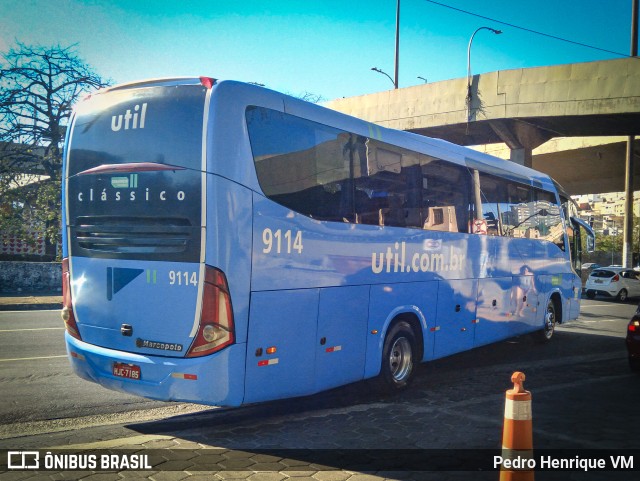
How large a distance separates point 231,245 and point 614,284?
26.6 m

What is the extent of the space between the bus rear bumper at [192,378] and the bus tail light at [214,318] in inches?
3.3

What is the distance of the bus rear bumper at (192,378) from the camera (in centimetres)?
527

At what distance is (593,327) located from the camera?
52.3 ft

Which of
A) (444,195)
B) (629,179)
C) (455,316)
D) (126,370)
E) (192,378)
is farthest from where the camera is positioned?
(629,179)

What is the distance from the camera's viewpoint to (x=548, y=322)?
12.9 metres

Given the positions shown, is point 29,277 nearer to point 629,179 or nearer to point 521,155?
point 521,155

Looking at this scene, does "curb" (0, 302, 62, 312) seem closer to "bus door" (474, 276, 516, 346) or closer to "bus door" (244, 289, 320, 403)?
"bus door" (474, 276, 516, 346)

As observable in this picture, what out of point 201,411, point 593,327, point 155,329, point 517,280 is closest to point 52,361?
point 201,411

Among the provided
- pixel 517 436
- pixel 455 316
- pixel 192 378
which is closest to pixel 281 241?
pixel 192 378

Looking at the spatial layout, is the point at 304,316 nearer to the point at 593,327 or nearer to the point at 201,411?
the point at 201,411

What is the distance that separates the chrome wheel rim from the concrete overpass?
1975cm

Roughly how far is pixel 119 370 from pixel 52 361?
4.22 m

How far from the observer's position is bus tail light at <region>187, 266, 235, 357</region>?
530 centimetres

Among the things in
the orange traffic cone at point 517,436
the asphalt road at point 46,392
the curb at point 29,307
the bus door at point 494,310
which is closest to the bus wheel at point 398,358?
the bus door at point 494,310
